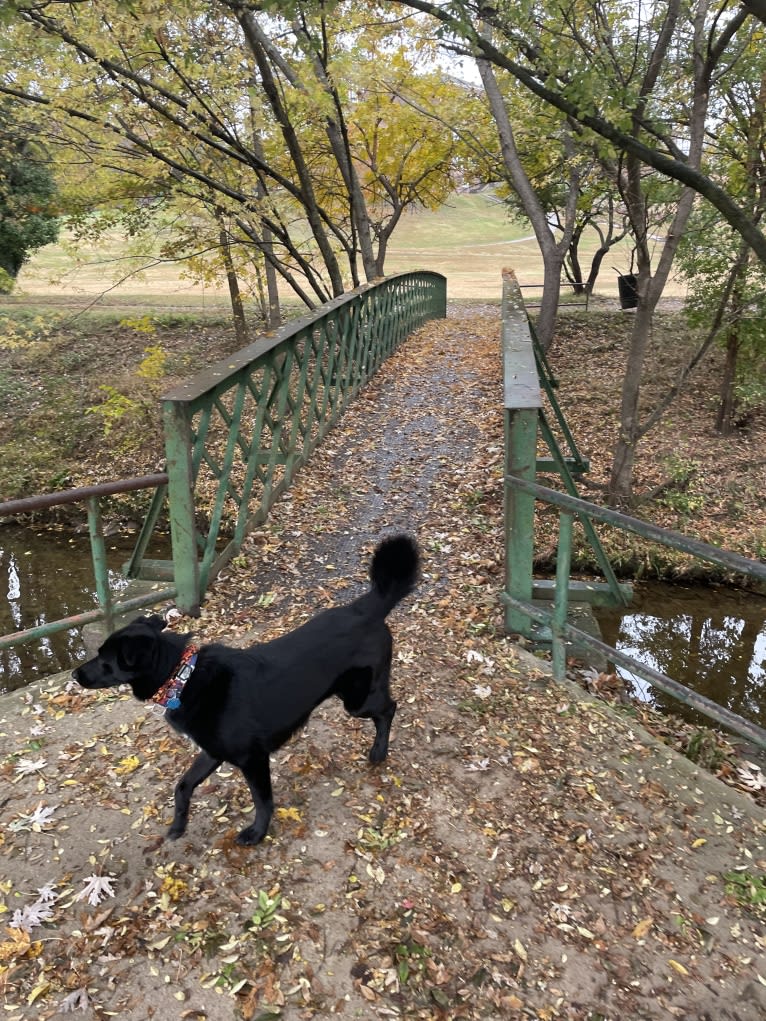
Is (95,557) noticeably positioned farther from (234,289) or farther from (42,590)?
(234,289)

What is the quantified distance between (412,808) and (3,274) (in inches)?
492

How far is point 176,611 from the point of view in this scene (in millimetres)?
4910

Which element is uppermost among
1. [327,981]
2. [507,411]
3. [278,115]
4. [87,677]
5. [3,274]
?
[278,115]

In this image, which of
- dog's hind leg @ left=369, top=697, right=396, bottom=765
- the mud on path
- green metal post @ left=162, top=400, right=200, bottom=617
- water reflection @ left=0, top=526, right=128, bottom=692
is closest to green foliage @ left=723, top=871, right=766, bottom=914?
the mud on path

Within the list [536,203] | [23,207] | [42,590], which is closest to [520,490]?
[42,590]

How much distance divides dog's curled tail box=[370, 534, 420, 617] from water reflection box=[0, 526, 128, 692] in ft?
17.5

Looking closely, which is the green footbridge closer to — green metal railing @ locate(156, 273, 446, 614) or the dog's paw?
green metal railing @ locate(156, 273, 446, 614)

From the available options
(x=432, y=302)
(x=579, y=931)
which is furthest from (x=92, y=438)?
(x=579, y=931)

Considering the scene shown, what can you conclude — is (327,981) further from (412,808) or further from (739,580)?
(739,580)

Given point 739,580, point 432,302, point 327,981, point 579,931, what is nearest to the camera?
point 327,981

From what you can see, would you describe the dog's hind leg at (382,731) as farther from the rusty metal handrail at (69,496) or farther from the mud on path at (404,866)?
the rusty metal handrail at (69,496)

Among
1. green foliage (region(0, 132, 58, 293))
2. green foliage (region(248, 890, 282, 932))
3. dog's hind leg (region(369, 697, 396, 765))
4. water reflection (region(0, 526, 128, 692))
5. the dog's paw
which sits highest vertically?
green foliage (region(0, 132, 58, 293))

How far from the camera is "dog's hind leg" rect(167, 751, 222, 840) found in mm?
3105

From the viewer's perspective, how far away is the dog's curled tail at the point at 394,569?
130 inches
